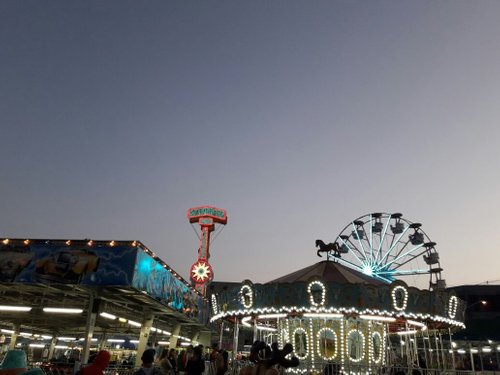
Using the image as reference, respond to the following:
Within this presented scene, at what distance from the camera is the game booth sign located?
15.9 meters

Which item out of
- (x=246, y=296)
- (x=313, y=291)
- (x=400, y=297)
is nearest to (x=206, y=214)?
(x=246, y=296)

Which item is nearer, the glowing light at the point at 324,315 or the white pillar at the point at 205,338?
the glowing light at the point at 324,315

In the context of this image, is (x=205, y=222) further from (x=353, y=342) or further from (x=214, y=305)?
(x=353, y=342)

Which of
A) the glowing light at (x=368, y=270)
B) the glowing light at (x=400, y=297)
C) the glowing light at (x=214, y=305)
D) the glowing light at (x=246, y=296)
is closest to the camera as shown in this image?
the glowing light at (x=400, y=297)

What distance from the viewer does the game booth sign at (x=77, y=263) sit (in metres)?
15.9

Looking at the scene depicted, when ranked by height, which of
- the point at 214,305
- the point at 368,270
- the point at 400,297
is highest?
the point at 368,270

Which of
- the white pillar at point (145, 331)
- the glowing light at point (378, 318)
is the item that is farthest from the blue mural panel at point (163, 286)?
the glowing light at point (378, 318)

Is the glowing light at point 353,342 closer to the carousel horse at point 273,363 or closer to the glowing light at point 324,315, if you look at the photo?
the glowing light at point 324,315

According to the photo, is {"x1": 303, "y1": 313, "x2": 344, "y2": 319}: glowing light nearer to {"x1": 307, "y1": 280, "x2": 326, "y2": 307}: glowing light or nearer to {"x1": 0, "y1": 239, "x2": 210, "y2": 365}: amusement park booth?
{"x1": 307, "y1": 280, "x2": 326, "y2": 307}: glowing light

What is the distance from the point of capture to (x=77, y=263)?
16.2 meters

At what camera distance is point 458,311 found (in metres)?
16.7

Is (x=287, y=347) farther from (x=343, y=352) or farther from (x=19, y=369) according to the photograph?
(x=343, y=352)

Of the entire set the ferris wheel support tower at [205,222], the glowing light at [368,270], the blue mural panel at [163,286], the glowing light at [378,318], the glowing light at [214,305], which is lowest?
the glowing light at [378,318]

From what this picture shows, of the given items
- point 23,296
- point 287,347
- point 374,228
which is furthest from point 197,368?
point 374,228
